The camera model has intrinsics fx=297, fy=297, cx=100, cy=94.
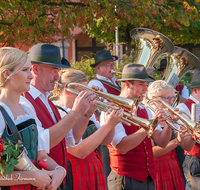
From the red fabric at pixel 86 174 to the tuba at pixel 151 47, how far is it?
2.66 meters

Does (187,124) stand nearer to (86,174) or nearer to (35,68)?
(86,174)

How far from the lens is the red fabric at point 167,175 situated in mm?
3522

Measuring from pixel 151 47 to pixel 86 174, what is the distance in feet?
10.0

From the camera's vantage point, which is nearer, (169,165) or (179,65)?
(169,165)

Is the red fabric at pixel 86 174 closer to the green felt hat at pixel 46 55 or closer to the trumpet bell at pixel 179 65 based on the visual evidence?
the green felt hat at pixel 46 55

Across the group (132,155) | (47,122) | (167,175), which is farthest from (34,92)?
(167,175)

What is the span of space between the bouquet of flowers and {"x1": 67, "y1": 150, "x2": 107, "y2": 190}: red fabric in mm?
1179

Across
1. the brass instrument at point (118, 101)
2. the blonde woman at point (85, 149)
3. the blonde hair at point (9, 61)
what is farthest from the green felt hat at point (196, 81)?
the blonde hair at point (9, 61)

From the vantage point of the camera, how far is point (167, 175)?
3545 mm

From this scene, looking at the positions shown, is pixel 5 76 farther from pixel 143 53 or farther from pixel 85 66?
pixel 85 66

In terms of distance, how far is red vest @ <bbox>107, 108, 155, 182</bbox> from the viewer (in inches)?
119

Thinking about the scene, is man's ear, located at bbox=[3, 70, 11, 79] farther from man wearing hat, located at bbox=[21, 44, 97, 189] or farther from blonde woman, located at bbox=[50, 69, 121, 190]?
blonde woman, located at bbox=[50, 69, 121, 190]

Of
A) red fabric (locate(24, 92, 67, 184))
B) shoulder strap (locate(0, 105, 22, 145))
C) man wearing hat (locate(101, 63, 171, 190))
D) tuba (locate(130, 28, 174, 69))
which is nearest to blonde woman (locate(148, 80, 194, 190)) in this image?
man wearing hat (locate(101, 63, 171, 190))

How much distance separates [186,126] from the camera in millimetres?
3445
